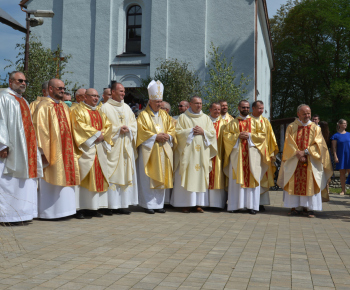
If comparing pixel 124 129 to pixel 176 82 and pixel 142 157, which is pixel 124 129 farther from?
pixel 176 82

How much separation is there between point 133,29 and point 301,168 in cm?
1636

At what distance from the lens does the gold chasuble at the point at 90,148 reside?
7.92m

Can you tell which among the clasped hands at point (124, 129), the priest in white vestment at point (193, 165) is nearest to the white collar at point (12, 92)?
the clasped hands at point (124, 129)

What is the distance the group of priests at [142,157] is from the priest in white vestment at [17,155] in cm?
2

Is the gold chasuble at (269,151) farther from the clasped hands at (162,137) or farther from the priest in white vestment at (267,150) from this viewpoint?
the clasped hands at (162,137)

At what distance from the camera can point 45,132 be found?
7.53 m

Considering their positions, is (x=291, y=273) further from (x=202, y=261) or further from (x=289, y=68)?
(x=289, y=68)

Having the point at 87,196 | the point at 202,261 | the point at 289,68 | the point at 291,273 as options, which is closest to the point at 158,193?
the point at 87,196

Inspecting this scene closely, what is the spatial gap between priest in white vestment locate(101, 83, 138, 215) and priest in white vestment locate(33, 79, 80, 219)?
915 millimetres

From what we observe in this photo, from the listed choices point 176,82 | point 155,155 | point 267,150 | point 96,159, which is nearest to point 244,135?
point 267,150

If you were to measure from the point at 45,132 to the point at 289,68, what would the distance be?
33881 millimetres

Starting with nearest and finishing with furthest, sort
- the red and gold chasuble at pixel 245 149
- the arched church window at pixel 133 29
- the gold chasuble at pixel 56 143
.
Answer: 1. the gold chasuble at pixel 56 143
2. the red and gold chasuble at pixel 245 149
3. the arched church window at pixel 133 29

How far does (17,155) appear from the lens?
6969 millimetres

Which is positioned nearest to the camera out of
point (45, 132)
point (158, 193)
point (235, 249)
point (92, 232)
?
point (235, 249)
